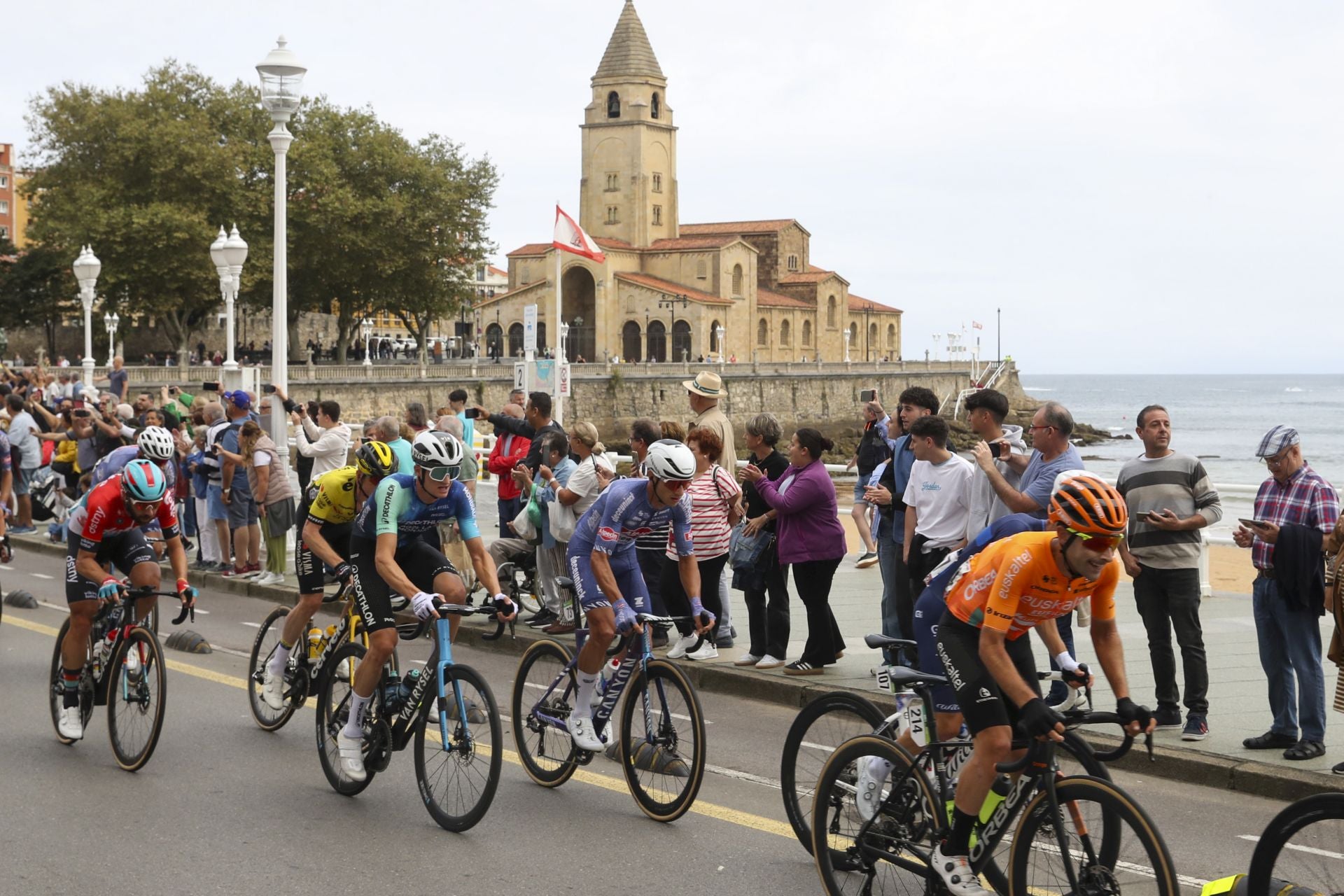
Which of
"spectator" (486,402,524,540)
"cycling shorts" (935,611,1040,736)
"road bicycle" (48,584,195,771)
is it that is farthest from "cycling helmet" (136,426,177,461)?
"spectator" (486,402,524,540)

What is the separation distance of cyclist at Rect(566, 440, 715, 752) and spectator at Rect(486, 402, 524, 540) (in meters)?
6.38

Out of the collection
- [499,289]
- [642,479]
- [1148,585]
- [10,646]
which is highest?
[499,289]

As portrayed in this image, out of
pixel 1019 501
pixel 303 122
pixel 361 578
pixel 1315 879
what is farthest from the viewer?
pixel 303 122

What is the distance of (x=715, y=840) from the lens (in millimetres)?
6992

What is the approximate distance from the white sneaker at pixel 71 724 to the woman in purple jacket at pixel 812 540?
469 cm

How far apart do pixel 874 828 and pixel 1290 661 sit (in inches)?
158

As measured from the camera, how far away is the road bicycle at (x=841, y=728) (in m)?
5.85

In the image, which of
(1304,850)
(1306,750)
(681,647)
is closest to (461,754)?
(1304,850)

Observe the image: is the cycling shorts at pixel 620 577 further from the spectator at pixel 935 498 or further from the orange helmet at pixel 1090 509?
the orange helmet at pixel 1090 509

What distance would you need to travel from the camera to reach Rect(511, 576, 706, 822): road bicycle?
7109 millimetres

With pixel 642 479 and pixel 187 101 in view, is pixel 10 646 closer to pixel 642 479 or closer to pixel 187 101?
pixel 642 479

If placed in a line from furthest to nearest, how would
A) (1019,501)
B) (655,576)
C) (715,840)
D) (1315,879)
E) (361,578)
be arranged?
1. (655,576)
2. (1019,501)
3. (361,578)
4. (715,840)
5. (1315,879)

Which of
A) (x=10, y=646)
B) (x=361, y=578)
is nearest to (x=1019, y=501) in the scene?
(x=361, y=578)

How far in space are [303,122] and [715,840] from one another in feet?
241
